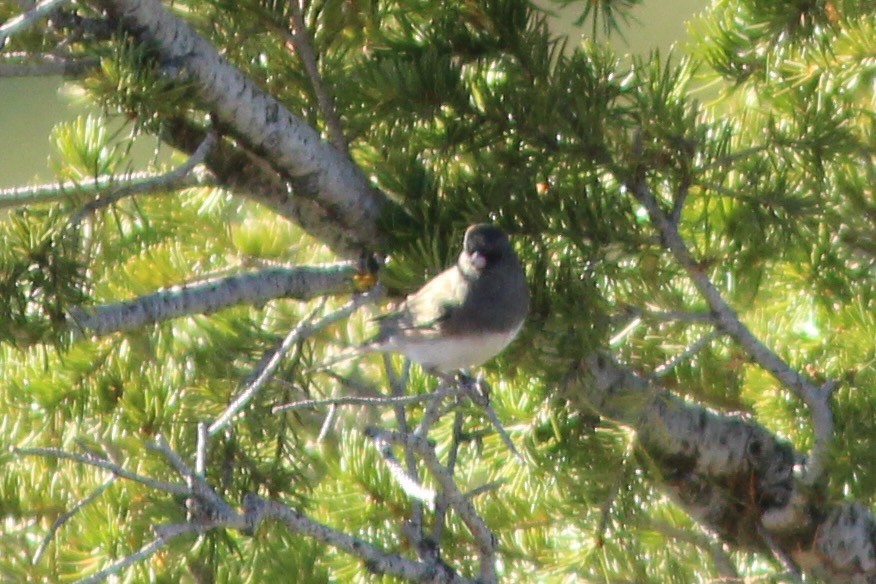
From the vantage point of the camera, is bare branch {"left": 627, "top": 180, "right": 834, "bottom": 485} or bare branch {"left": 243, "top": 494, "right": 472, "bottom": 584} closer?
bare branch {"left": 243, "top": 494, "right": 472, "bottom": 584}

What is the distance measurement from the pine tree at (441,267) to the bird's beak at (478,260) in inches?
2.0

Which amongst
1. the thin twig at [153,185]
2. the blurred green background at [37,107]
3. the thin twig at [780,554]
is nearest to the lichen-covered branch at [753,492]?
the thin twig at [780,554]

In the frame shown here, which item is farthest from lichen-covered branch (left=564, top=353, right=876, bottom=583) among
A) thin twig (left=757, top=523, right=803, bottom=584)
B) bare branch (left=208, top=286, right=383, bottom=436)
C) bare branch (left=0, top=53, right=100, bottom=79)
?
bare branch (left=0, top=53, right=100, bottom=79)

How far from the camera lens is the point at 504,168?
112 cm

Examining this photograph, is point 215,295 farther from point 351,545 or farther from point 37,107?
point 37,107

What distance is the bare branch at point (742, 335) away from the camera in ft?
3.59

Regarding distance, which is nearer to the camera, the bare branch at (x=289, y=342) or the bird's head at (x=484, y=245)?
the bare branch at (x=289, y=342)

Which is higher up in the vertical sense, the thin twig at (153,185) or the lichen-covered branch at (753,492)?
the thin twig at (153,185)

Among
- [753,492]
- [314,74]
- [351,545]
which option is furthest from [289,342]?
[753,492]

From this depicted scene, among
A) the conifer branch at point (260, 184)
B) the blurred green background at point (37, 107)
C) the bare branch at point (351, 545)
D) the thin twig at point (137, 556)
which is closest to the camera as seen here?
the thin twig at point (137, 556)

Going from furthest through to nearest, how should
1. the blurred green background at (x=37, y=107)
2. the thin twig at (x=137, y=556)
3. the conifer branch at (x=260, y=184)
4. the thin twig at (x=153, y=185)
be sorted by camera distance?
1. the blurred green background at (x=37, y=107)
2. the conifer branch at (x=260, y=184)
3. the thin twig at (x=153, y=185)
4. the thin twig at (x=137, y=556)

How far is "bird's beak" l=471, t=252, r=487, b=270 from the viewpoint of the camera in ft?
3.87

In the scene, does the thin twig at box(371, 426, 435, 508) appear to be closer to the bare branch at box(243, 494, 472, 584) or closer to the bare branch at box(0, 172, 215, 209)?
the bare branch at box(243, 494, 472, 584)

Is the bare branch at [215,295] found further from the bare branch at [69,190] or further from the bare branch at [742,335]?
the bare branch at [742,335]
